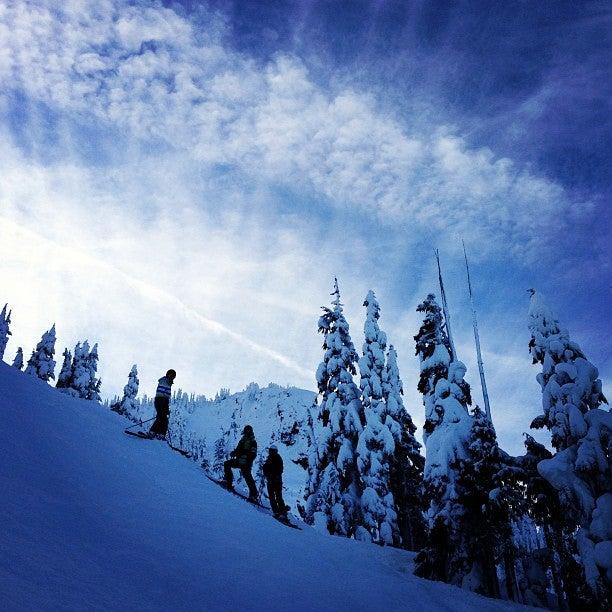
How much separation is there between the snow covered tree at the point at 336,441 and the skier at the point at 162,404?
50.9 ft

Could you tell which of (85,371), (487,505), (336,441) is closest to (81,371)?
(85,371)

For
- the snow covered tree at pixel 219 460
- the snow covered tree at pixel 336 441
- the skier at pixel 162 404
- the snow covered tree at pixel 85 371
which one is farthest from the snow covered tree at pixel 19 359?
the skier at pixel 162 404

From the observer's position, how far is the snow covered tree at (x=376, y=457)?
2338 centimetres

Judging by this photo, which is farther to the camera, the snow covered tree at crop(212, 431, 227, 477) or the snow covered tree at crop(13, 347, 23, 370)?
the snow covered tree at crop(212, 431, 227, 477)

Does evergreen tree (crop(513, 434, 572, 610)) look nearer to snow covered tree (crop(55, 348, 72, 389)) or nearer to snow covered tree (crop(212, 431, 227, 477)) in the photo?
snow covered tree (crop(212, 431, 227, 477))

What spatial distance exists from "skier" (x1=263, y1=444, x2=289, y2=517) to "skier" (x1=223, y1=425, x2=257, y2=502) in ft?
1.35

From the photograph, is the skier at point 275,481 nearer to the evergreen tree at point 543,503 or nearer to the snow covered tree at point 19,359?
the evergreen tree at point 543,503

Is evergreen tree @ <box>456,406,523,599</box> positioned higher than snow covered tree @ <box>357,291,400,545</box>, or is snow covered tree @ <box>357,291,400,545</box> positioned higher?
snow covered tree @ <box>357,291,400,545</box>

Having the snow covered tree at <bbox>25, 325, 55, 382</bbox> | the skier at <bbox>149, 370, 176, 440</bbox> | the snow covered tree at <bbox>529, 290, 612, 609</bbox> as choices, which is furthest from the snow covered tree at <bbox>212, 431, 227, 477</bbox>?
the snow covered tree at <bbox>529, 290, 612, 609</bbox>

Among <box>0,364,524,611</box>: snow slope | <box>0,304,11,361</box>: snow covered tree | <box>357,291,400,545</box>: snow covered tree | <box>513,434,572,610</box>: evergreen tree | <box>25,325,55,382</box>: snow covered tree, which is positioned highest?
<box>0,304,11,361</box>: snow covered tree

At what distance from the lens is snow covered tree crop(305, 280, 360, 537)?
23.9 meters

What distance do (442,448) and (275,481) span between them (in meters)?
8.15

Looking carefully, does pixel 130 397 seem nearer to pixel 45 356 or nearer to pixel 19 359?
pixel 45 356

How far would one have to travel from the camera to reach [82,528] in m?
4.49
